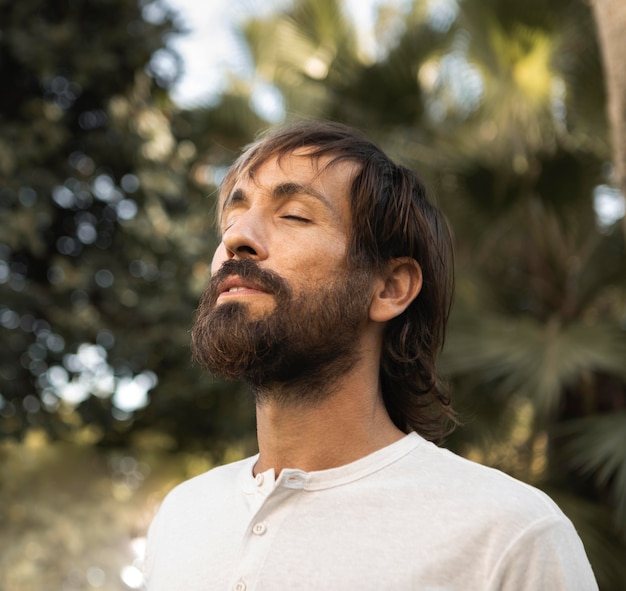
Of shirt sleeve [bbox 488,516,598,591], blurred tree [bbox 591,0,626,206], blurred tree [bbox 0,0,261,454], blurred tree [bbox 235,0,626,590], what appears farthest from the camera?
blurred tree [bbox 0,0,261,454]

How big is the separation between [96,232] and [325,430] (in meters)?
5.84

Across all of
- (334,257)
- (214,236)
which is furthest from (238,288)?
(214,236)

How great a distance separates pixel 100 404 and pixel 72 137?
217cm

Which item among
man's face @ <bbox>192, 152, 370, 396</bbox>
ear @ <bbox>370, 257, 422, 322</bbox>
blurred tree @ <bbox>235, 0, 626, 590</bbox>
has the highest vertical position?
man's face @ <bbox>192, 152, 370, 396</bbox>

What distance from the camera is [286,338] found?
1.73m

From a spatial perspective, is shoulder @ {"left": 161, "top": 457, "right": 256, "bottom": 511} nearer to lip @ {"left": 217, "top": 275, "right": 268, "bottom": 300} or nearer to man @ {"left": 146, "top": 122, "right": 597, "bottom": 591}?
man @ {"left": 146, "top": 122, "right": 597, "bottom": 591}

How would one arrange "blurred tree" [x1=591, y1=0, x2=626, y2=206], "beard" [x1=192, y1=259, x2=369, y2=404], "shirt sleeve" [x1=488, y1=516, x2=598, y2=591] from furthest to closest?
"blurred tree" [x1=591, y1=0, x2=626, y2=206], "beard" [x1=192, y1=259, x2=369, y2=404], "shirt sleeve" [x1=488, y1=516, x2=598, y2=591]

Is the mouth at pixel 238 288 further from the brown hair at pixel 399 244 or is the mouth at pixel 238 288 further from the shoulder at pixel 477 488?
the shoulder at pixel 477 488

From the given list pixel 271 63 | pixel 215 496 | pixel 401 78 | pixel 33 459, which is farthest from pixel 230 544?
pixel 271 63

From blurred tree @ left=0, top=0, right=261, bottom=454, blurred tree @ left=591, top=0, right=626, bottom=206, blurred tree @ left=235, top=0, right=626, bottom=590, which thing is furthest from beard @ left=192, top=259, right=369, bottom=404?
blurred tree @ left=0, top=0, right=261, bottom=454

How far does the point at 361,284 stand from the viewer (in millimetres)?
1830

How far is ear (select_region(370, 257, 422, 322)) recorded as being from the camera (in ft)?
6.16

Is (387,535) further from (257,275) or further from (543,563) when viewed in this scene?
(257,275)

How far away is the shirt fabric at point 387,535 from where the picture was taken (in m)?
1.50
